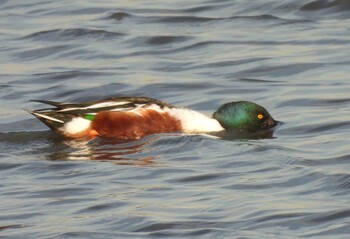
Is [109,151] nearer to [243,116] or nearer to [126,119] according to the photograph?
[126,119]

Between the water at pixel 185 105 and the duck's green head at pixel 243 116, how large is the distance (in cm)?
21

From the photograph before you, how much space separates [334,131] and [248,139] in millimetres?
741

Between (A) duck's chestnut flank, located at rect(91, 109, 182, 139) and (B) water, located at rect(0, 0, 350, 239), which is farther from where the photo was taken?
(A) duck's chestnut flank, located at rect(91, 109, 182, 139)

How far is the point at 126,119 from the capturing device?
11.5m

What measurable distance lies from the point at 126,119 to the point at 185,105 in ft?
4.02

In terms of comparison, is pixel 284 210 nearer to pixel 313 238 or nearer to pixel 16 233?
pixel 313 238

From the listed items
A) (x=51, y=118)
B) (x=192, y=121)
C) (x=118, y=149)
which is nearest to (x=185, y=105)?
(x=192, y=121)

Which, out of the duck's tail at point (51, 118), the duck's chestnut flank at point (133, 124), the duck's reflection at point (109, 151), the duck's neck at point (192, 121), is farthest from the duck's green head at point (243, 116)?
the duck's tail at point (51, 118)

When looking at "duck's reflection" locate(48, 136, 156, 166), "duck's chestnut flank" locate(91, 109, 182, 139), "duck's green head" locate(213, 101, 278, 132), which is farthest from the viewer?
"duck's green head" locate(213, 101, 278, 132)

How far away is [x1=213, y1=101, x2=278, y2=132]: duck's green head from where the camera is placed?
1166 cm

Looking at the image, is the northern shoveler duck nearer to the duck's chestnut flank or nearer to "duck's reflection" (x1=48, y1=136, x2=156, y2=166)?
the duck's chestnut flank

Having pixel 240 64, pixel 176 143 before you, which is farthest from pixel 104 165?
pixel 240 64

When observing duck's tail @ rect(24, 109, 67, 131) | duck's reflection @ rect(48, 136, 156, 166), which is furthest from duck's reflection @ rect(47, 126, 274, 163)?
duck's tail @ rect(24, 109, 67, 131)

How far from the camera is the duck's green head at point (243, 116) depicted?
11664 mm
